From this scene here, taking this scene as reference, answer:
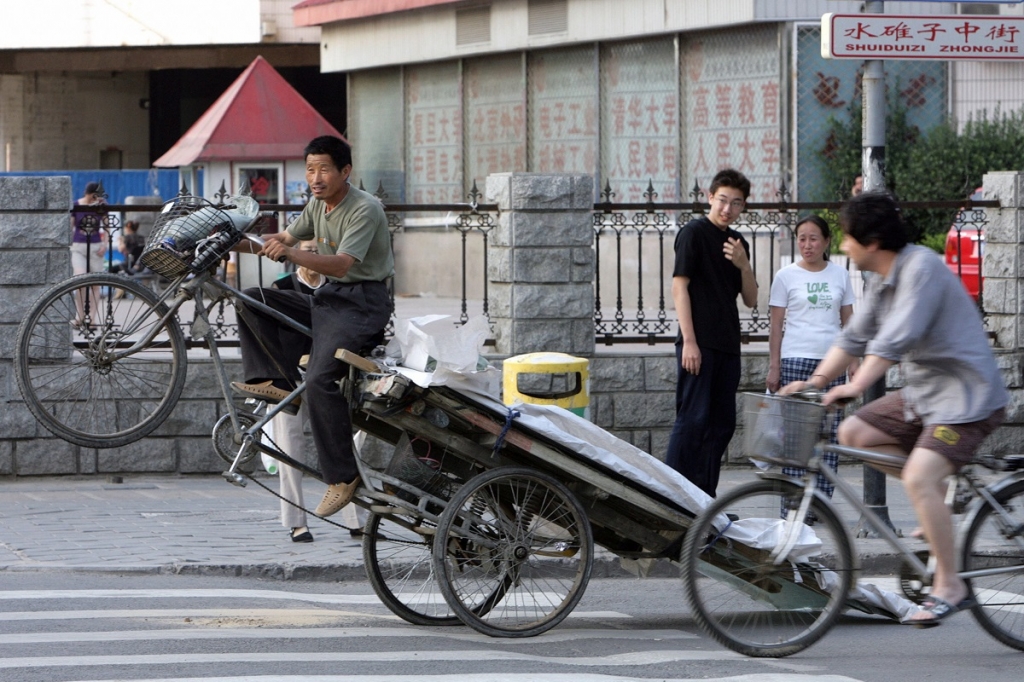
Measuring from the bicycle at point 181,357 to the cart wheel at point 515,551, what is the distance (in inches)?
9.3

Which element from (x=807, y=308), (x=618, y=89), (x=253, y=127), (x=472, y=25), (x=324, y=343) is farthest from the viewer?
(x=253, y=127)

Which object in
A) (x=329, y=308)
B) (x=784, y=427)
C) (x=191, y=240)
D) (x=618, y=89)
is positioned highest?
(x=618, y=89)

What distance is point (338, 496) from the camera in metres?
6.74

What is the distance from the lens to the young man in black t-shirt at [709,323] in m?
8.32

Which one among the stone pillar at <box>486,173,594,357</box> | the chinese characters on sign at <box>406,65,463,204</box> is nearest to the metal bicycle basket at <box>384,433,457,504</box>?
the stone pillar at <box>486,173,594,357</box>

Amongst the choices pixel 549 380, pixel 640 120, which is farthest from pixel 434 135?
pixel 549 380

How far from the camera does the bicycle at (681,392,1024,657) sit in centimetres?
Result: 624

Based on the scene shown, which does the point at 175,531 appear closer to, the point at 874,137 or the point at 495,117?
the point at 874,137

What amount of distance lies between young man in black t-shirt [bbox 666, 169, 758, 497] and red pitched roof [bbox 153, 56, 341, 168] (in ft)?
49.8

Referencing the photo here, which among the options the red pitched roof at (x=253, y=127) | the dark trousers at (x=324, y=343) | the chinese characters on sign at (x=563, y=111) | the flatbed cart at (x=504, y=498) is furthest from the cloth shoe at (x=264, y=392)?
the red pitched roof at (x=253, y=127)

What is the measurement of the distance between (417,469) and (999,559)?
2432 mm

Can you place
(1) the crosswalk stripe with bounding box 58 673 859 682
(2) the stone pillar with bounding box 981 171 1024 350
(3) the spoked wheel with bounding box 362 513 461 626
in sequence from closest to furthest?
(1) the crosswalk stripe with bounding box 58 673 859 682 → (3) the spoked wheel with bounding box 362 513 461 626 → (2) the stone pillar with bounding box 981 171 1024 350

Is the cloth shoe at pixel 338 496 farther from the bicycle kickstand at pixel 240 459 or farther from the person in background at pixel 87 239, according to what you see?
the person in background at pixel 87 239

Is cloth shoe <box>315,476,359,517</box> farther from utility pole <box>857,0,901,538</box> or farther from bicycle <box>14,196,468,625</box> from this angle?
utility pole <box>857,0,901,538</box>
